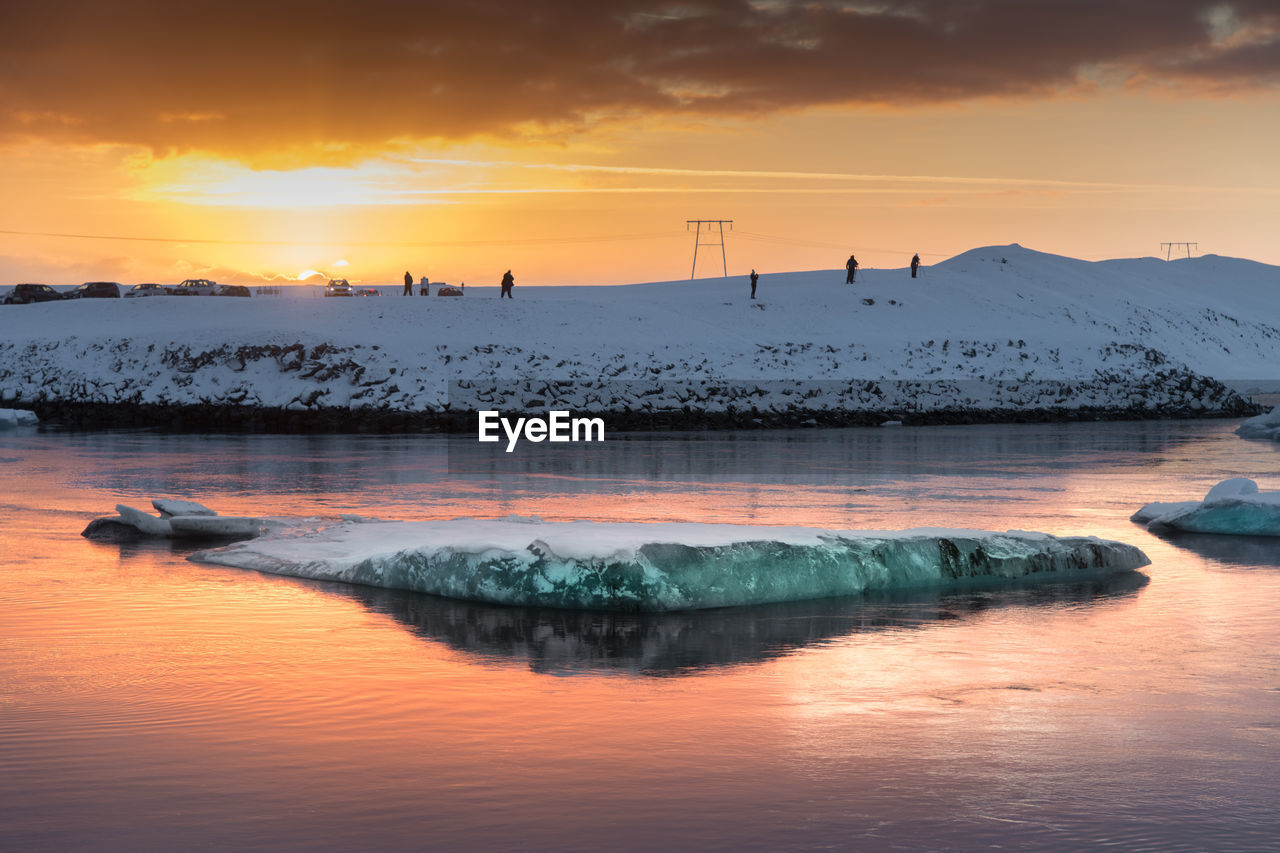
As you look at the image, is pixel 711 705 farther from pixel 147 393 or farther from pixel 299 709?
A: pixel 147 393

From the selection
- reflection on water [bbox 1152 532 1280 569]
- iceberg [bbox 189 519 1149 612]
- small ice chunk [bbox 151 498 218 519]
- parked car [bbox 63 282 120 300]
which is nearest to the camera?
iceberg [bbox 189 519 1149 612]

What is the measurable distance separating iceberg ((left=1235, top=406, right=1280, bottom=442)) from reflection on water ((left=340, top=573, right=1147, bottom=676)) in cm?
4187

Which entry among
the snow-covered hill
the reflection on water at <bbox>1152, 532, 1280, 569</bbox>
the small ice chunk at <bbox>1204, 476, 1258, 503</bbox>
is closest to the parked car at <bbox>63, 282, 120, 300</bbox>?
the snow-covered hill

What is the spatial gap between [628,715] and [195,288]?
93609 millimetres

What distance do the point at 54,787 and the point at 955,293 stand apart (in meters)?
101

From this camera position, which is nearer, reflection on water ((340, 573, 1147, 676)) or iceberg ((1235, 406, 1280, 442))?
reflection on water ((340, 573, 1147, 676))

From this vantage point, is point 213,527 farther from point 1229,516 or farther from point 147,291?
point 147,291

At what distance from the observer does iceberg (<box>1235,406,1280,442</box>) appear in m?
54.0

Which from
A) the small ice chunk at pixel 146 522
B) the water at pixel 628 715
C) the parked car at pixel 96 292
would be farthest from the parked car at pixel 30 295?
the water at pixel 628 715

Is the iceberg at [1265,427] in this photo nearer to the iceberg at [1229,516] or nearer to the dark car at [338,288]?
the iceberg at [1229,516]

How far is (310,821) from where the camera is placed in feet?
26.9

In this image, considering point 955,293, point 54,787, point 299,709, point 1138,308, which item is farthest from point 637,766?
point 1138,308

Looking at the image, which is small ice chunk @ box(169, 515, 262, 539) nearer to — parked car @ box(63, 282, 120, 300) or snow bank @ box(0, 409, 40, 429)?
snow bank @ box(0, 409, 40, 429)

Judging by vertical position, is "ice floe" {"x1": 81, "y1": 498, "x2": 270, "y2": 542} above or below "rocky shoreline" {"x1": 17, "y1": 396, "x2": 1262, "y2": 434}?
below
